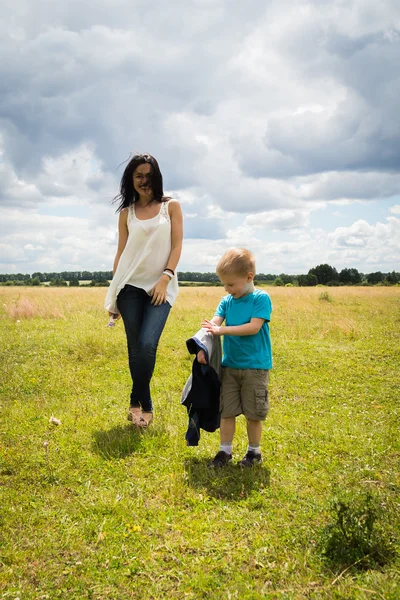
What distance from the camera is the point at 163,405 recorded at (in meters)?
5.63

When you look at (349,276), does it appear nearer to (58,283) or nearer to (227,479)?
(58,283)

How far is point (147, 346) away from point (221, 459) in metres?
1.30

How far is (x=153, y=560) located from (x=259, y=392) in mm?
1557

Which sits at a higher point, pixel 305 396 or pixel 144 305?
pixel 144 305

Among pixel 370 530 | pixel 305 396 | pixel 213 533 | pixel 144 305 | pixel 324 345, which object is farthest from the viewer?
pixel 324 345

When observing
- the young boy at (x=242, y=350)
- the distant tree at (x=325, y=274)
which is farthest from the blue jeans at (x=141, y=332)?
the distant tree at (x=325, y=274)

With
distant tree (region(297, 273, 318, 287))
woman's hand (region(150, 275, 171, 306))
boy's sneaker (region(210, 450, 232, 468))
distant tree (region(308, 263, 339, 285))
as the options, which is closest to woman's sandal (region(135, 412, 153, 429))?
boy's sneaker (region(210, 450, 232, 468))

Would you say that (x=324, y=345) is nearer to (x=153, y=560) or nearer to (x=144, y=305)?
(x=144, y=305)

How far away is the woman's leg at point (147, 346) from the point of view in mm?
4402

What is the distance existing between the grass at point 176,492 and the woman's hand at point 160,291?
1.30 metres

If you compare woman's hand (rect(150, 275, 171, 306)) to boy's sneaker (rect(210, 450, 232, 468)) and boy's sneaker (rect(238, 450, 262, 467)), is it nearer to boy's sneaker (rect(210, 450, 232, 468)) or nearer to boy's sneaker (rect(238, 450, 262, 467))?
boy's sneaker (rect(210, 450, 232, 468))

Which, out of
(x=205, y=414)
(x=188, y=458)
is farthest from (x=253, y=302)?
(x=188, y=458)

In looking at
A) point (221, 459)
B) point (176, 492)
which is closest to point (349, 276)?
point (221, 459)

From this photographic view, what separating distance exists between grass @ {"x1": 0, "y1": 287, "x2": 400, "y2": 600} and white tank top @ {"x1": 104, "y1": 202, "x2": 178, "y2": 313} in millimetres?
1530
